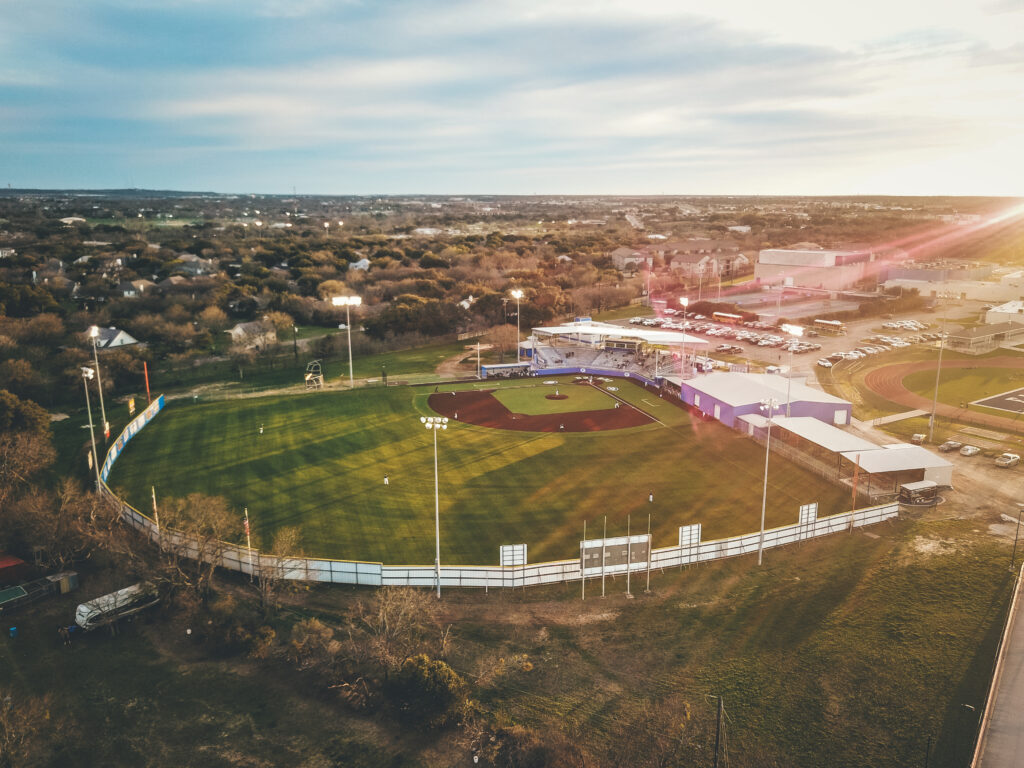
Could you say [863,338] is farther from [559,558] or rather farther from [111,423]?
[111,423]

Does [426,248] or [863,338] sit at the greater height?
[426,248]

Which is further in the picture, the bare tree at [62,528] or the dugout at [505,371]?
the dugout at [505,371]

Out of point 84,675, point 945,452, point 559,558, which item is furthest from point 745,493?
point 84,675

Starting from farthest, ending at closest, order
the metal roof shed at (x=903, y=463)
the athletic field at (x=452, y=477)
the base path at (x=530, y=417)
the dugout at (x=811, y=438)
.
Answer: the base path at (x=530, y=417) → the dugout at (x=811, y=438) → the metal roof shed at (x=903, y=463) → the athletic field at (x=452, y=477)

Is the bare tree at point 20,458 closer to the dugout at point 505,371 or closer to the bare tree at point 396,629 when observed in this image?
the bare tree at point 396,629

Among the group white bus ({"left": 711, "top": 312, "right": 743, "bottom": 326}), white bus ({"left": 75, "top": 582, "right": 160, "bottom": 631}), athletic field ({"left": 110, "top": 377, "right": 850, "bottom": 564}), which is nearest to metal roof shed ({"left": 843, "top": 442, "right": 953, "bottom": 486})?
athletic field ({"left": 110, "top": 377, "right": 850, "bottom": 564})

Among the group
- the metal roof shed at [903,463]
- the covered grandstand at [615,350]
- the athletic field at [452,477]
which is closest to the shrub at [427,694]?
the athletic field at [452,477]

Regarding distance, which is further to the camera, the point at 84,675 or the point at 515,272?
the point at 515,272
